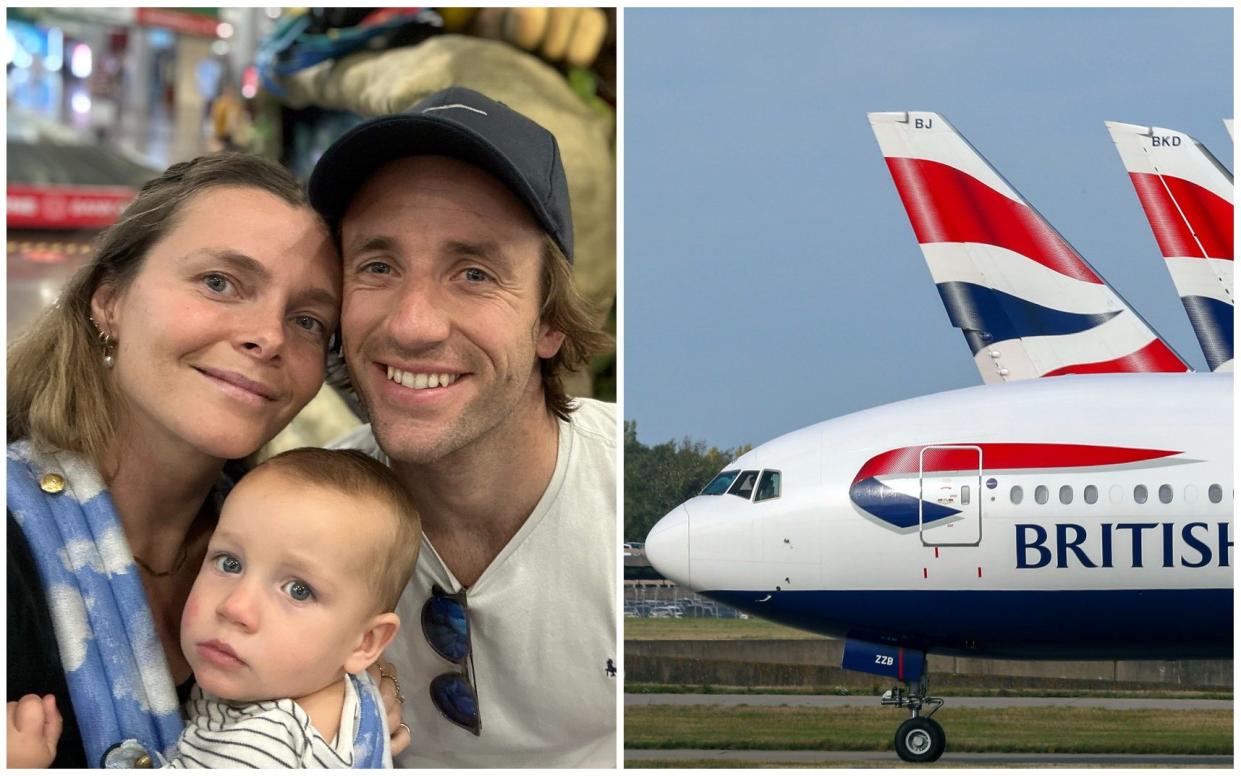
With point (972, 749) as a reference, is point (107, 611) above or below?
above

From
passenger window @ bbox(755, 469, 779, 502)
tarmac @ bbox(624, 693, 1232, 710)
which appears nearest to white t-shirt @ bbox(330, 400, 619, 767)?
tarmac @ bbox(624, 693, 1232, 710)

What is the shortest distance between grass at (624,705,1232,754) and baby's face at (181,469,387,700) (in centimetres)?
300

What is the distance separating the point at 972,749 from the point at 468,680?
4543 mm

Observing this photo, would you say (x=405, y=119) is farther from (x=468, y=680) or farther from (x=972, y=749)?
(x=972, y=749)

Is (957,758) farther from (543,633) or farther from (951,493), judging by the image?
(543,633)

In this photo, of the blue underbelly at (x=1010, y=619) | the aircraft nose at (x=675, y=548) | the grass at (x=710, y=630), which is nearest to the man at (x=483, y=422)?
the grass at (x=710, y=630)

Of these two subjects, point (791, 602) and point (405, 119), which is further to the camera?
point (791, 602)

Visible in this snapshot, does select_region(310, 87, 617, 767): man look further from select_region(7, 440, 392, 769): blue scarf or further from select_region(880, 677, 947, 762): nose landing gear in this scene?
select_region(880, 677, 947, 762): nose landing gear

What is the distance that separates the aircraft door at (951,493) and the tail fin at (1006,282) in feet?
1.16

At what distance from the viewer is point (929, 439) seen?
618 cm

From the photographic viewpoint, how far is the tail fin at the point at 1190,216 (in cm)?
412

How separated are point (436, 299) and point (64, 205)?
113 cm

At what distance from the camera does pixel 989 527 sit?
620cm

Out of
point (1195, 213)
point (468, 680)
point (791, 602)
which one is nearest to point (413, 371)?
point (468, 680)
